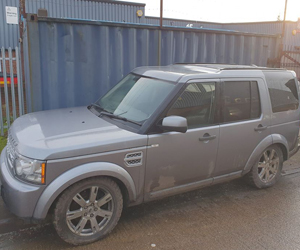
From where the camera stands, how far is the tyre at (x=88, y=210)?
3.04 metres

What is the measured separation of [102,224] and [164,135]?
1.18 m

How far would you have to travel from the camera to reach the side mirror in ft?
11.0

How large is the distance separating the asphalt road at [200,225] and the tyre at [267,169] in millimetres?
186

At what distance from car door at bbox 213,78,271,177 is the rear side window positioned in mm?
177

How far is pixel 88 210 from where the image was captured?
10.5 ft

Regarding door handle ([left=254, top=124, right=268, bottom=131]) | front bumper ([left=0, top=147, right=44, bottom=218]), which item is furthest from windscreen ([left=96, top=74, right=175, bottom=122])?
door handle ([left=254, top=124, right=268, bottom=131])

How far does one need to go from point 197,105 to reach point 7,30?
57.3 ft

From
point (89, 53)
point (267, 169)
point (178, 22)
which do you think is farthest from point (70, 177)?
point (178, 22)

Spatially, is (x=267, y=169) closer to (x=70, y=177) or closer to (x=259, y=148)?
(x=259, y=148)

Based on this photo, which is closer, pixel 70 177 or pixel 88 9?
pixel 70 177

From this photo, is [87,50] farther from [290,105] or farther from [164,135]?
[290,105]

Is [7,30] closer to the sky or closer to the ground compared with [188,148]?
closer to the sky

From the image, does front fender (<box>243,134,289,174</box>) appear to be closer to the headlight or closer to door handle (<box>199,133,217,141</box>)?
door handle (<box>199,133,217,141</box>)

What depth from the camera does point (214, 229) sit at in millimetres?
3625
